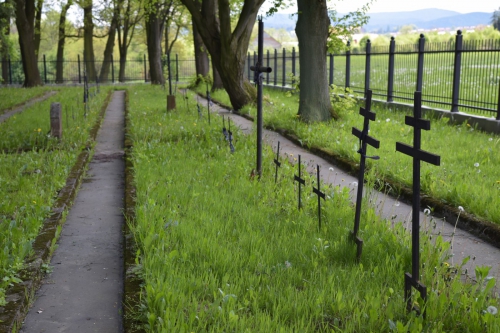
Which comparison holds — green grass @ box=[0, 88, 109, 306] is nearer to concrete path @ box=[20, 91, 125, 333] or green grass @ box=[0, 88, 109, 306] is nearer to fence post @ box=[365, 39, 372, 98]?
concrete path @ box=[20, 91, 125, 333]

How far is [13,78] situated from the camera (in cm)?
4603

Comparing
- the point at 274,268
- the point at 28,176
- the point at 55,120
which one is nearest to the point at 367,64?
the point at 55,120

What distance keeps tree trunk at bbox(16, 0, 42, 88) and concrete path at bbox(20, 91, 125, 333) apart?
2655 cm

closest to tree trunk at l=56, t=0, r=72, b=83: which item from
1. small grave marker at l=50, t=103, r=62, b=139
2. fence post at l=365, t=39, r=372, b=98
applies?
fence post at l=365, t=39, r=372, b=98

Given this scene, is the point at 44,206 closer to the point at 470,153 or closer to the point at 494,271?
the point at 494,271

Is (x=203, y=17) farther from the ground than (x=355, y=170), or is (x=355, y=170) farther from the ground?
(x=203, y=17)

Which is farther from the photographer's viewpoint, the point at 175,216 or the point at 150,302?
the point at 175,216

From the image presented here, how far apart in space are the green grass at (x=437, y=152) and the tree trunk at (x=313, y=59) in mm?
433

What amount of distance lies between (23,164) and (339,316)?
267 inches

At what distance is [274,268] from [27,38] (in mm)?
31697

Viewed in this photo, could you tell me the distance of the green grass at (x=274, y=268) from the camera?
3941 millimetres

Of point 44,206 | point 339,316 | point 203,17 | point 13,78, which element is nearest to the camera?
point 339,316

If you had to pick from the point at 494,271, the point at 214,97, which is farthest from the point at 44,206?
the point at 214,97

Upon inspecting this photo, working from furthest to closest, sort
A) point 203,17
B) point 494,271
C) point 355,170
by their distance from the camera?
1. point 203,17
2. point 355,170
3. point 494,271
